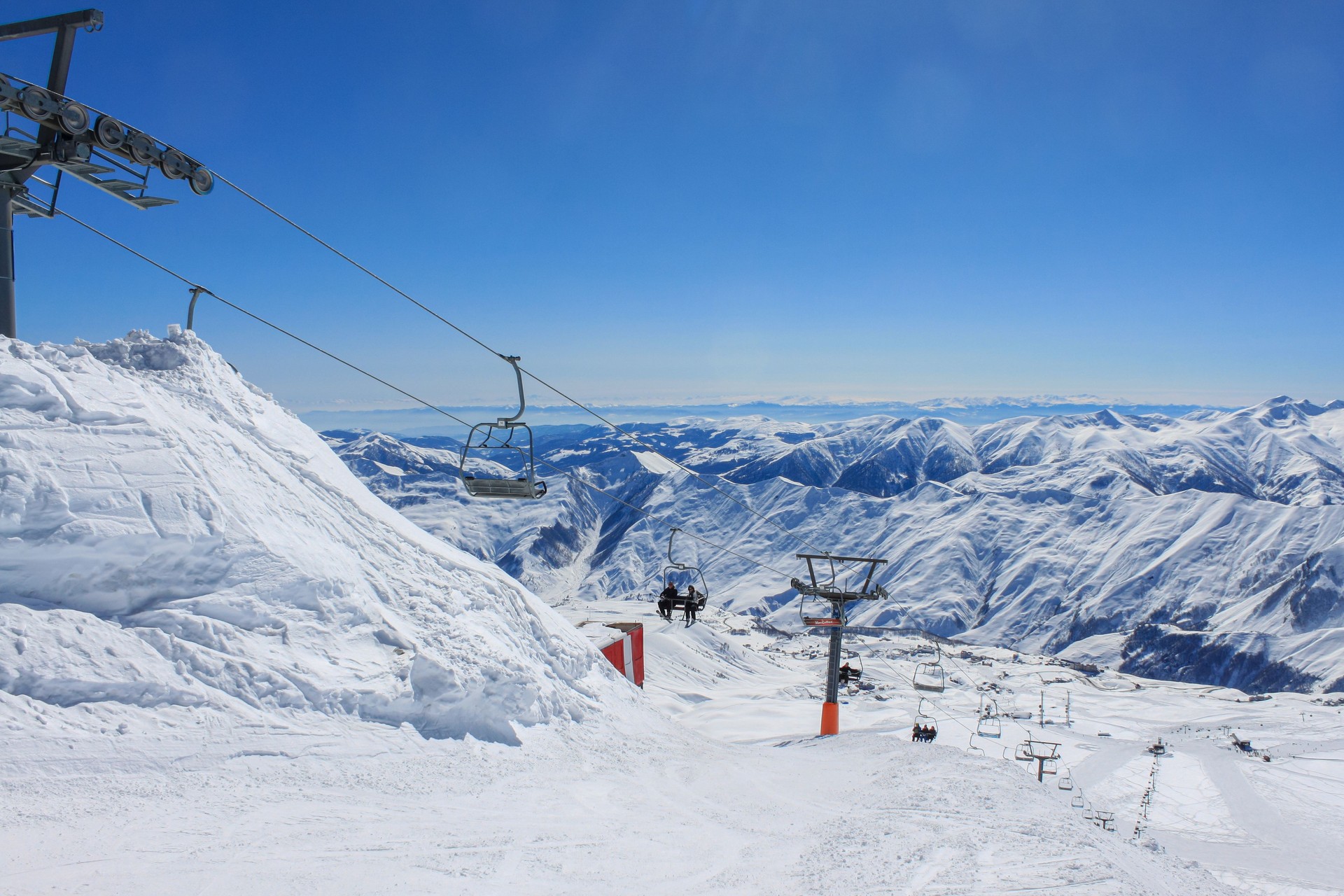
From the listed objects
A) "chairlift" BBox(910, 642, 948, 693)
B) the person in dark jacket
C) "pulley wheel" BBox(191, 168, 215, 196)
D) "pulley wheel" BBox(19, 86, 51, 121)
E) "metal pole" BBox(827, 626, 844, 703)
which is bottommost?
"chairlift" BBox(910, 642, 948, 693)

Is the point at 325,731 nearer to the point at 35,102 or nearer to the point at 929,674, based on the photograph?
the point at 35,102

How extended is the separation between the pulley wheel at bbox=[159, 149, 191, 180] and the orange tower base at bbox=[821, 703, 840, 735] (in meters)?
24.7

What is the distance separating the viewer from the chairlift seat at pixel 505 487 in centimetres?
1495

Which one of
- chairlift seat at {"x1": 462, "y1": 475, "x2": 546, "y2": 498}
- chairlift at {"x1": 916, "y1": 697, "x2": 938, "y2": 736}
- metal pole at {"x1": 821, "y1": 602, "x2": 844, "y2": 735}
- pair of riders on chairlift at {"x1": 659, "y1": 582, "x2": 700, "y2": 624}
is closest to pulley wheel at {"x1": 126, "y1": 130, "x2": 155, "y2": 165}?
chairlift seat at {"x1": 462, "y1": 475, "x2": 546, "y2": 498}

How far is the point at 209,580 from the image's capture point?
14805 mm

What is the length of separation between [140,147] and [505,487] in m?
9.13

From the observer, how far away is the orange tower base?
27016 mm

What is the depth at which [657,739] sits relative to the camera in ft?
65.2

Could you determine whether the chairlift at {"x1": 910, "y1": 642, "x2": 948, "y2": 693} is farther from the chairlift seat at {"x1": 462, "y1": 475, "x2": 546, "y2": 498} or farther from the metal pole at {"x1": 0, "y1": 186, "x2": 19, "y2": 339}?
the metal pole at {"x1": 0, "y1": 186, "x2": 19, "y2": 339}

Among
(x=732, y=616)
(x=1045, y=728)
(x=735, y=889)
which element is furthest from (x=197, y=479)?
(x=732, y=616)

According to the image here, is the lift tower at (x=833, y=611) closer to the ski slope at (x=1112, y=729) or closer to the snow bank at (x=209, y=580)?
the ski slope at (x=1112, y=729)

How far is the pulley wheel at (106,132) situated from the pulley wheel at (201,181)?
1.25 m

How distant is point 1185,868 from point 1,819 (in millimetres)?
18253

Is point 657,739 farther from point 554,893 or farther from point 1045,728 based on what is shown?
point 1045,728
